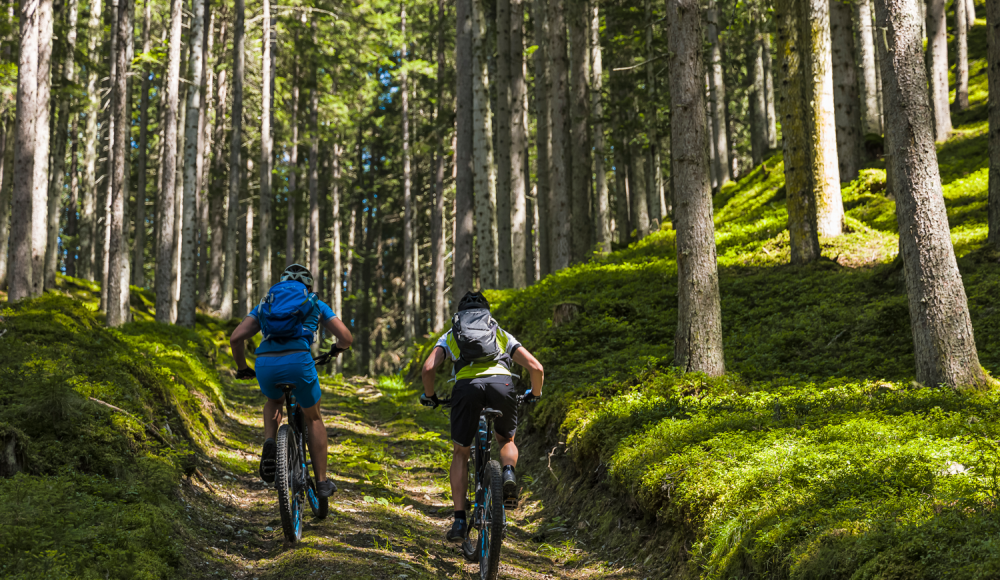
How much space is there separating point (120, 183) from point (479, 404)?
1648 cm

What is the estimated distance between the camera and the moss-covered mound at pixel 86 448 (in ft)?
13.4

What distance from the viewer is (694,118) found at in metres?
8.18

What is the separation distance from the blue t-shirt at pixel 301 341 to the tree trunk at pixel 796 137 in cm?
866

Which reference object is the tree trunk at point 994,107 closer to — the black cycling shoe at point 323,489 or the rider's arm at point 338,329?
the rider's arm at point 338,329

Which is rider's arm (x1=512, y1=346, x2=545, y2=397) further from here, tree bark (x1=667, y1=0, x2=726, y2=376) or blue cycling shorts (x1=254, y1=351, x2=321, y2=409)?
tree bark (x1=667, y1=0, x2=726, y2=376)

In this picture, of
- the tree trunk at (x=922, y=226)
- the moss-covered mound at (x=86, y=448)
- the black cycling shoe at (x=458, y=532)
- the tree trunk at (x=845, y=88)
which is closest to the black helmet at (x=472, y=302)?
the black cycling shoe at (x=458, y=532)

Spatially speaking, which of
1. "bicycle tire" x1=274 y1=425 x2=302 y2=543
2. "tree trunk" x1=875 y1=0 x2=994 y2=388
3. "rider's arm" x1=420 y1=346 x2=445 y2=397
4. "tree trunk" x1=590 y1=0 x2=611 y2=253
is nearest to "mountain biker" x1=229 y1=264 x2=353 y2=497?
"bicycle tire" x1=274 y1=425 x2=302 y2=543

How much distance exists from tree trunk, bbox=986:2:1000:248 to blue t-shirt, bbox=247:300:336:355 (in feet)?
28.0

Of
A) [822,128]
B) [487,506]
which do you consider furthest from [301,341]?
[822,128]

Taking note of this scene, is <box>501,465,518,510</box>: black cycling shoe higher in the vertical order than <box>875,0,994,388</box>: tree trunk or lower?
lower

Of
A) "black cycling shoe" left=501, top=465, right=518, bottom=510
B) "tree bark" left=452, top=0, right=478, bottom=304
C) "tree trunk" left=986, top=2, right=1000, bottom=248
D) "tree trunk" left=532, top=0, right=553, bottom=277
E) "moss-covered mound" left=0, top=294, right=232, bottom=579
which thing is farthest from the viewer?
"tree trunk" left=532, top=0, right=553, bottom=277

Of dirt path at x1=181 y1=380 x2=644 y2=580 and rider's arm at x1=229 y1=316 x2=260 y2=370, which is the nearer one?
dirt path at x1=181 y1=380 x2=644 y2=580

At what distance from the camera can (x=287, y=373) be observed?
545cm

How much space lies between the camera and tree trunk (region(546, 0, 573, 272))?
56.2 ft
